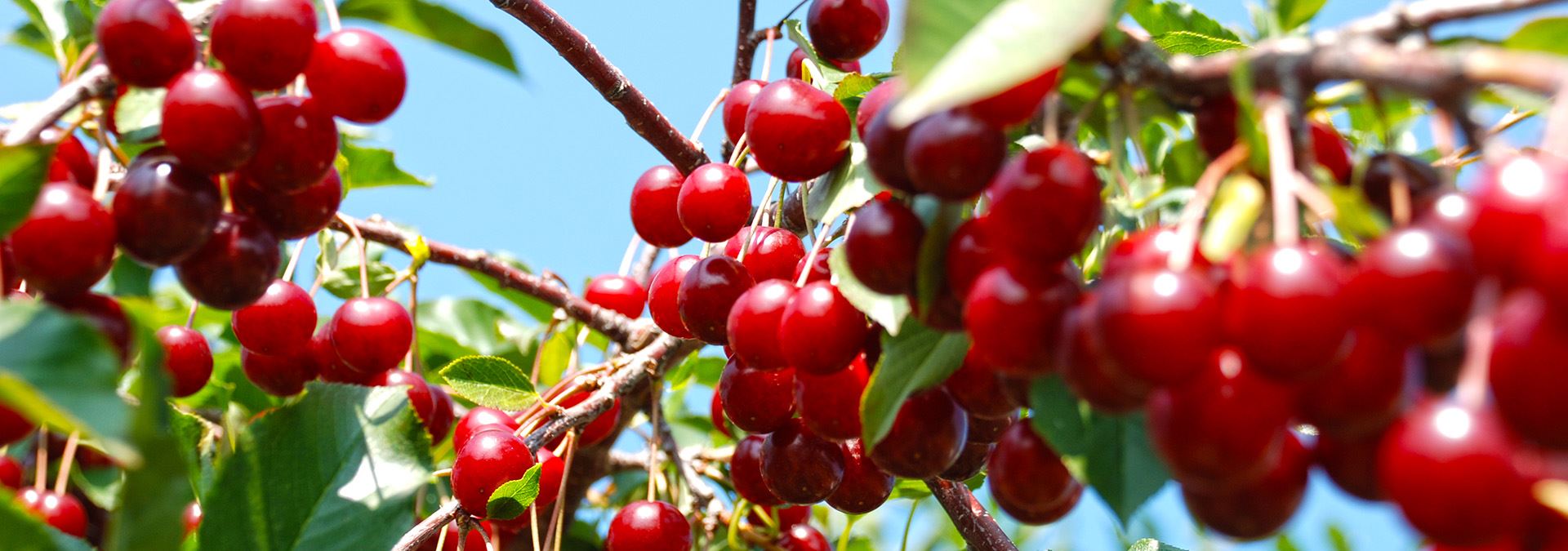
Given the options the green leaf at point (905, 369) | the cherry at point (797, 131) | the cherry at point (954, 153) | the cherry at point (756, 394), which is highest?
the cherry at point (954, 153)

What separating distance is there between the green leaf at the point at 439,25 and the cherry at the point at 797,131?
22cm

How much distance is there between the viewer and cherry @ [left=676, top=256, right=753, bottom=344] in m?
1.09

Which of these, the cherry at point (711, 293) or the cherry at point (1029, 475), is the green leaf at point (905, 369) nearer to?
the cherry at point (1029, 475)

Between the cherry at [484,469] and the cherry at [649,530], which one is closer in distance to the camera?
the cherry at [484,469]

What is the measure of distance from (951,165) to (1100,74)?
102 millimetres

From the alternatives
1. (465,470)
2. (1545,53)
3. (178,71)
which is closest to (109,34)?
(178,71)

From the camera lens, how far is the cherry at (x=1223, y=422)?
56 centimetres

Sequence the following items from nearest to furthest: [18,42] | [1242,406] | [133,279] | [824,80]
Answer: [1242,406] → [824,80] → [18,42] → [133,279]

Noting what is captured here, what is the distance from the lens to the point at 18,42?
5.80 ft

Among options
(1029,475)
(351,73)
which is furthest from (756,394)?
(351,73)

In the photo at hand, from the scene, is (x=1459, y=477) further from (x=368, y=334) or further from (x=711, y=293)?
(x=368, y=334)

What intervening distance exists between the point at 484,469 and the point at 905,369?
0.51m

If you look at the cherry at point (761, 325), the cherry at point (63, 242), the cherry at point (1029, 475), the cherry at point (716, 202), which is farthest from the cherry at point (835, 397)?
the cherry at point (63, 242)

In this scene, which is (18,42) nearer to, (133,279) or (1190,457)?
(133,279)
